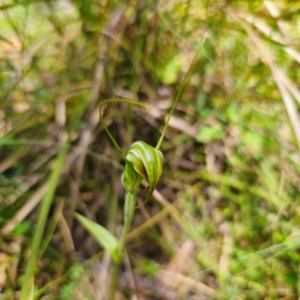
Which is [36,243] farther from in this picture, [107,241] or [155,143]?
[155,143]

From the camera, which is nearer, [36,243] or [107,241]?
[107,241]

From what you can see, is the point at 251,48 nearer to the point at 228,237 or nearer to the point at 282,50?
the point at 282,50

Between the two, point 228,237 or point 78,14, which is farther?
point 78,14

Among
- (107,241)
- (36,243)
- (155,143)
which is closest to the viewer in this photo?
(107,241)

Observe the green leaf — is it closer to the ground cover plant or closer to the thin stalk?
the thin stalk

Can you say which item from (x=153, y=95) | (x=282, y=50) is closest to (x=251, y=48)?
(x=282, y=50)

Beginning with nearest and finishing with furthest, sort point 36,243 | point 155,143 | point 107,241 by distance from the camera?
point 107,241 → point 36,243 → point 155,143

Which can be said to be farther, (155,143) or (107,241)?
(155,143)

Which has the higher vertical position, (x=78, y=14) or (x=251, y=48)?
(x=78, y=14)

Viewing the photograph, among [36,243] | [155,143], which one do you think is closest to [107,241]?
[36,243]
